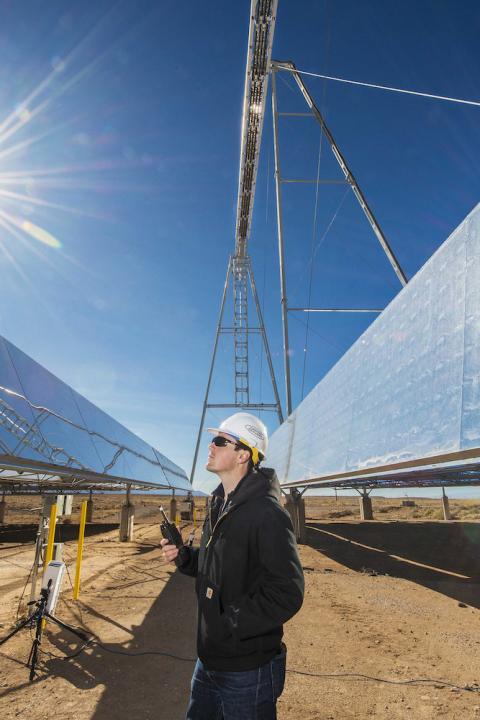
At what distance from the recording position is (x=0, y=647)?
6195 millimetres

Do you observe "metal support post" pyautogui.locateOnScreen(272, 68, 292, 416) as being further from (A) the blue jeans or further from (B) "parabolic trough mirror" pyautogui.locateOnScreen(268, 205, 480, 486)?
(A) the blue jeans

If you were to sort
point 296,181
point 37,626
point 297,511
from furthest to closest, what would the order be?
1. point 297,511
2. point 296,181
3. point 37,626

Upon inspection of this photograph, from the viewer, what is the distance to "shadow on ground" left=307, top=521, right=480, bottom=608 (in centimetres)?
1140

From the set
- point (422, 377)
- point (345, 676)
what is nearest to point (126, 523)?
point (345, 676)

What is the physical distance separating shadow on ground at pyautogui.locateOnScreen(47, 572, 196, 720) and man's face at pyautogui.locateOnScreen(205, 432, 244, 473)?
11.6 ft

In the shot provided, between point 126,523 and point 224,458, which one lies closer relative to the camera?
point 224,458

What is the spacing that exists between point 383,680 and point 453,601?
5.31m

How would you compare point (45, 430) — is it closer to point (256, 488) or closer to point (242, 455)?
point (242, 455)

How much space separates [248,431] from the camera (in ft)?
8.55

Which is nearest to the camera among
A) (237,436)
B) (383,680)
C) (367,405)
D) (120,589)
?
(237,436)

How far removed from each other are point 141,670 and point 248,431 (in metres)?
4.90

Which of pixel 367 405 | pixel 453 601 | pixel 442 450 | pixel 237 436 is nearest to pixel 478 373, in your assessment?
pixel 442 450

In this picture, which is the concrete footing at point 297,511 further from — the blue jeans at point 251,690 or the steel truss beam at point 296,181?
the blue jeans at point 251,690

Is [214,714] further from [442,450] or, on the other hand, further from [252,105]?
[252,105]
